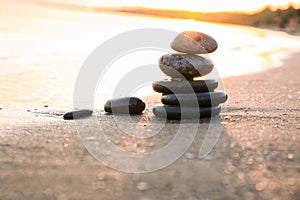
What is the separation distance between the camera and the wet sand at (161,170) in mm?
3875

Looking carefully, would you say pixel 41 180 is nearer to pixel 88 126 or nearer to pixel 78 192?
pixel 78 192

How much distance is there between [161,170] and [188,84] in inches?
100

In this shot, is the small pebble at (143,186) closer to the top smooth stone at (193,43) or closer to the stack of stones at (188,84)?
the stack of stones at (188,84)

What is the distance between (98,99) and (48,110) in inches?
61.3

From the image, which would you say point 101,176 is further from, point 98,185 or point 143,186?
point 143,186

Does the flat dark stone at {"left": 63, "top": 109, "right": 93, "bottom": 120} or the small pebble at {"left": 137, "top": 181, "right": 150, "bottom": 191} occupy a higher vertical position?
the small pebble at {"left": 137, "top": 181, "right": 150, "bottom": 191}

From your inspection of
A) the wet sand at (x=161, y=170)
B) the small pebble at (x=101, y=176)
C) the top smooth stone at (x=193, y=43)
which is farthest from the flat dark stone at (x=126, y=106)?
the small pebble at (x=101, y=176)

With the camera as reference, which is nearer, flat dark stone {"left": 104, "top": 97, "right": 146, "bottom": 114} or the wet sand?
the wet sand

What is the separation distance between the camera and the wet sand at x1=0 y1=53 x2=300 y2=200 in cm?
388

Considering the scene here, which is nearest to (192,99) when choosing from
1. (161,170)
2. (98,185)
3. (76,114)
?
(76,114)

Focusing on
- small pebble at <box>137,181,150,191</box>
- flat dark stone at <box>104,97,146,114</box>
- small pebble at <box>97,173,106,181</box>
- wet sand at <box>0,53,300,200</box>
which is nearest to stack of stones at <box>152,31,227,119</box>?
wet sand at <box>0,53,300,200</box>

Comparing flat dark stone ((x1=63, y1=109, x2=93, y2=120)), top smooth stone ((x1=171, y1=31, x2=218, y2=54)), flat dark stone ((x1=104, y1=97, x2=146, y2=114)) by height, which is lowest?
flat dark stone ((x1=63, y1=109, x2=93, y2=120))

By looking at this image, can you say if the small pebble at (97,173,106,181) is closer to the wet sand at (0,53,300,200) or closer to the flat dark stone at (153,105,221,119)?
the wet sand at (0,53,300,200)

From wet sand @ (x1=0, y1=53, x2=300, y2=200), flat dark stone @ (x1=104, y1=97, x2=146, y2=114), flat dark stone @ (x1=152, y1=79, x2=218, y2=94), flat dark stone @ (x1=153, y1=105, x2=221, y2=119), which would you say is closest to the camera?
wet sand @ (x1=0, y1=53, x2=300, y2=200)
